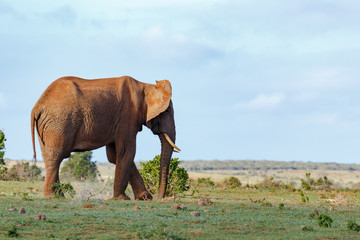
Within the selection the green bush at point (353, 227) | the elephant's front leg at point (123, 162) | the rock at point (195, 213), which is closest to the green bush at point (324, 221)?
the green bush at point (353, 227)

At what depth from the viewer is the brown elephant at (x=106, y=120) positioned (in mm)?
18062

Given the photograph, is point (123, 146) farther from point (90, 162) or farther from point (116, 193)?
point (90, 162)

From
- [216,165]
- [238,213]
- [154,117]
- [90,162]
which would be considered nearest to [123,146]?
[154,117]

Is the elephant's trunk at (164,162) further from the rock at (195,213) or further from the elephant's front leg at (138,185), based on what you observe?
the rock at (195,213)

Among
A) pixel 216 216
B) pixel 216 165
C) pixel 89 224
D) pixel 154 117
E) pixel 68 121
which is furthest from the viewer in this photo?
pixel 216 165

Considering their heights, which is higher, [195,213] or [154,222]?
[195,213]

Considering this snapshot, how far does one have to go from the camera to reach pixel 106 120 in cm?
1875

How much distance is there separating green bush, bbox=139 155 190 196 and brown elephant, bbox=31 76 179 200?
14.5ft

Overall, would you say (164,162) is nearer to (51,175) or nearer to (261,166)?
(51,175)

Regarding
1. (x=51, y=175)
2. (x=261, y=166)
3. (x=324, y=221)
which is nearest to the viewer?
(x=324, y=221)

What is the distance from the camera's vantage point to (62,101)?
18078 millimetres

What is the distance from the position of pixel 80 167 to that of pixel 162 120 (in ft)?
99.6

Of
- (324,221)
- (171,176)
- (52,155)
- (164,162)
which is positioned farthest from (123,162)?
(324,221)

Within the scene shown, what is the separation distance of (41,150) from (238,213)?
256 inches
